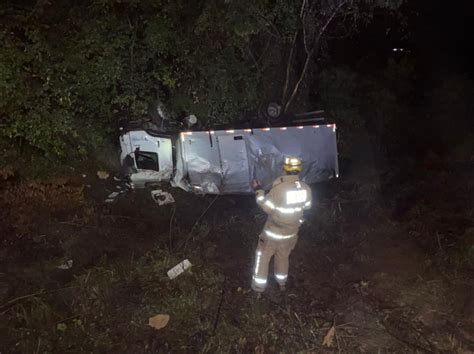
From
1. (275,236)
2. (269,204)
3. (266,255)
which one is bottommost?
(266,255)

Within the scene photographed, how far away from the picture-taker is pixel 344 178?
1102cm

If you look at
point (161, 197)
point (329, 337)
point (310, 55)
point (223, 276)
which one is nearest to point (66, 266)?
point (223, 276)

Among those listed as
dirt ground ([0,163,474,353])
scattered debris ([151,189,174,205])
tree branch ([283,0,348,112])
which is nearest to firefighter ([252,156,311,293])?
dirt ground ([0,163,474,353])

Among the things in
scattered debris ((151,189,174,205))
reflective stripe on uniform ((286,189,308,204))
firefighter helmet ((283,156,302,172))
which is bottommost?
scattered debris ((151,189,174,205))

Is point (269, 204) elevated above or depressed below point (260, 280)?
above

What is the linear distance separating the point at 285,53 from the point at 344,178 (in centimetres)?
312

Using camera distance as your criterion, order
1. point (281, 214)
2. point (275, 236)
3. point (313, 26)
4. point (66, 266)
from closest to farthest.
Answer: point (281, 214) < point (275, 236) < point (66, 266) < point (313, 26)

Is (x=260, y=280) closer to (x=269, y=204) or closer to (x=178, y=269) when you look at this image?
(x=269, y=204)

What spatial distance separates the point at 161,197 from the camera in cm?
923

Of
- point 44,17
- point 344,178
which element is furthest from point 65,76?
point 344,178

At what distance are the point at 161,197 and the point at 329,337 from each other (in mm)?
4771

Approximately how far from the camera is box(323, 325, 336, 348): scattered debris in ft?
17.5

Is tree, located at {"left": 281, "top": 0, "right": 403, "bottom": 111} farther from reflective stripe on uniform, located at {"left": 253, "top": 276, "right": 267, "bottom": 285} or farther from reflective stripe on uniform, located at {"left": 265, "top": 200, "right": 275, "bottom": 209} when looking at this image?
reflective stripe on uniform, located at {"left": 253, "top": 276, "right": 267, "bottom": 285}

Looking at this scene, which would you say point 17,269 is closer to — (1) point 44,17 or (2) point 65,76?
(2) point 65,76
